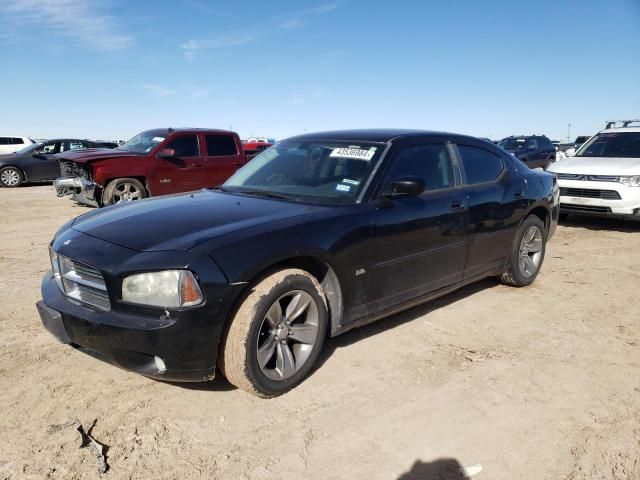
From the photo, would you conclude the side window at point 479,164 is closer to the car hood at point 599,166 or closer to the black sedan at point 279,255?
the black sedan at point 279,255

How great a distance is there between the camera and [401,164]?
3.81 metres

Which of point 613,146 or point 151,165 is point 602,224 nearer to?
point 613,146

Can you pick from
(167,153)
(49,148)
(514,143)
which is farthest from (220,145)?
(514,143)

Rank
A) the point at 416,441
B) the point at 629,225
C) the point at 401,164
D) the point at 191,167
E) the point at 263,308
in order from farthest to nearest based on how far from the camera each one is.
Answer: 1. the point at 191,167
2. the point at 629,225
3. the point at 401,164
4. the point at 263,308
5. the point at 416,441

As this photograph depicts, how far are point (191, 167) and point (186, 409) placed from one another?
8.11 meters

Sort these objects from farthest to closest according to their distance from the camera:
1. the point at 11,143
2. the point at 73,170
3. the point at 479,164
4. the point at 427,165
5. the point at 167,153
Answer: the point at 11,143 < the point at 73,170 < the point at 167,153 < the point at 479,164 < the point at 427,165

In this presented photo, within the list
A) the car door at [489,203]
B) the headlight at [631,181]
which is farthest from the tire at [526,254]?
the headlight at [631,181]

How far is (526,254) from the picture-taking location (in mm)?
5207

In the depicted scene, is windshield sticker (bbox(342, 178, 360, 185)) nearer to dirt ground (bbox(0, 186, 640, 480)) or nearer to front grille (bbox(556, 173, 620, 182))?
dirt ground (bbox(0, 186, 640, 480))

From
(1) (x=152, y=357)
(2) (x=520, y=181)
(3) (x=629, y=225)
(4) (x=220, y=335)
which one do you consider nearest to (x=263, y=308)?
(4) (x=220, y=335)

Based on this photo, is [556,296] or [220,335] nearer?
[220,335]

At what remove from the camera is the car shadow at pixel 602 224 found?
8.79m

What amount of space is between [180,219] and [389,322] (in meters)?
2.01

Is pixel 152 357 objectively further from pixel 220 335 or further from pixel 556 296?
pixel 556 296
